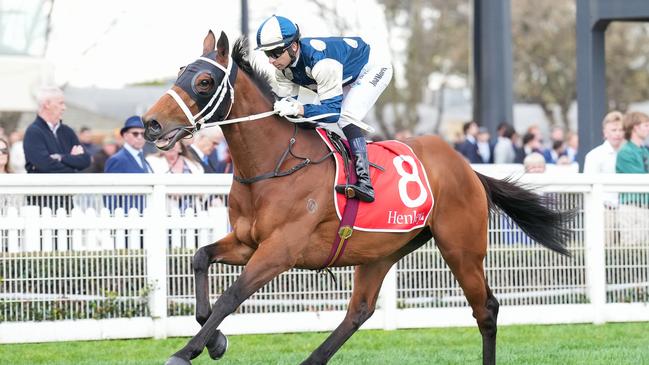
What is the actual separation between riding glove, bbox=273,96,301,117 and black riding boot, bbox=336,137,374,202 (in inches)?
16.3

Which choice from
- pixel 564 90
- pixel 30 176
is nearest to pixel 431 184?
pixel 30 176

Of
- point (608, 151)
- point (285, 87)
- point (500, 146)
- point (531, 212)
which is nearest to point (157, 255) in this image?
point (285, 87)

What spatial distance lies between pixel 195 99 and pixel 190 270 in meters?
2.77

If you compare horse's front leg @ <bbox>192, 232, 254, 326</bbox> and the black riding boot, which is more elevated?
the black riding boot

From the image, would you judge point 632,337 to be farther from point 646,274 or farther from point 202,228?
point 202,228

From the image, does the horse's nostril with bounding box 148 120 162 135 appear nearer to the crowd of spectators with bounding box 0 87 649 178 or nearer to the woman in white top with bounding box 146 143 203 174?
the crowd of spectators with bounding box 0 87 649 178

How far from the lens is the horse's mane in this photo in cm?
636

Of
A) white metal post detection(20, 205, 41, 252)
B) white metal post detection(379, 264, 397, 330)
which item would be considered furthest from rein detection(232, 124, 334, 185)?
white metal post detection(379, 264, 397, 330)

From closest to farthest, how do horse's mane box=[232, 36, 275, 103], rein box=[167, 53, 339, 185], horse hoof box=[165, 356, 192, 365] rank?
1. horse hoof box=[165, 356, 192, 365]
2. rein box=[167, 53, 339, 185]
3. horse's mane box=[232, 36, 275, 103]

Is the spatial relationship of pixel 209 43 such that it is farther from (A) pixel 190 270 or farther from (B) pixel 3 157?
(B) pixel 3 157

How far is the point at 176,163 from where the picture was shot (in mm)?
9555

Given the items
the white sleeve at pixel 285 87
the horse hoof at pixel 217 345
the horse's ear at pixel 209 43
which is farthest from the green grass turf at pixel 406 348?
the horse's ear at pixel 209 43

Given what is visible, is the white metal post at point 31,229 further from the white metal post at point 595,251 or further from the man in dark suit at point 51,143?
the white metal post at point 595,251

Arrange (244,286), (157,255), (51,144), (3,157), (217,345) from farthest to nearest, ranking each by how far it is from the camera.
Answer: (51,144), (3,157), (157,255), (217,345), (244,286)
